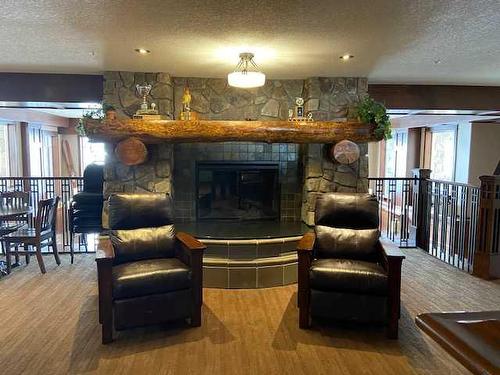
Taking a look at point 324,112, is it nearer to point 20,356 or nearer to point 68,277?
point 68,277

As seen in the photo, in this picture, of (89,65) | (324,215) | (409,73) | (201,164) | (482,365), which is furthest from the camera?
(201,164)

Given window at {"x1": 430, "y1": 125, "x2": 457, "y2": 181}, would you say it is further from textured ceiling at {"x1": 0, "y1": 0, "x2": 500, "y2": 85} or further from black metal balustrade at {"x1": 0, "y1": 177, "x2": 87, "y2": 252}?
black metal balustrade at {"x1": 0, "y1": 177, "x2": 87, "y2": 252}

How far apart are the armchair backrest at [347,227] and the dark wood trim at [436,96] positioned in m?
2.37

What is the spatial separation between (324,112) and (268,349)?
3052 mm

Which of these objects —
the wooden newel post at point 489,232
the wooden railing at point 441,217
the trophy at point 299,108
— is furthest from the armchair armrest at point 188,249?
the wooden newel post at point 489,232

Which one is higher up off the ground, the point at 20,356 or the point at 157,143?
the point at 157,143

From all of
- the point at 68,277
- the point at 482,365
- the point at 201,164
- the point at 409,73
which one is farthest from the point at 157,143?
the point at 482,365

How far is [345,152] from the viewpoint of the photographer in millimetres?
4566

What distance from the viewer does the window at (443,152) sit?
8.35 m

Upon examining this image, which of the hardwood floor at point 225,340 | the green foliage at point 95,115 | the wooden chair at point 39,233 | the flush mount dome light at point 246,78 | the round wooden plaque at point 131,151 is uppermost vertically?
the flush mount dome light at point 246,78

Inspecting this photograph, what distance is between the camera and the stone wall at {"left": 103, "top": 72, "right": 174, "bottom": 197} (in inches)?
182

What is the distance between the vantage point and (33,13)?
266 centimetres

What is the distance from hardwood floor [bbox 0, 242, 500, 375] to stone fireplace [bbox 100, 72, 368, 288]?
960 mm

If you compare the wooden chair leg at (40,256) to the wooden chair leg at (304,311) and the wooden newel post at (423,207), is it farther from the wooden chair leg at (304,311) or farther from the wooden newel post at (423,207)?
the wooden newel post at (423,207)
